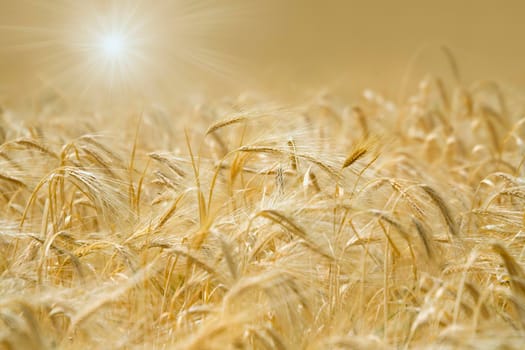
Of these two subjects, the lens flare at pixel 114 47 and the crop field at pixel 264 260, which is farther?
the lens flare at pixel 114 47

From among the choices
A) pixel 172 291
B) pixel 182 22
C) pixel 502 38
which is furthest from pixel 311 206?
pixel 502 38

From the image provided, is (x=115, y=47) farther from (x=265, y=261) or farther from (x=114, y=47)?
(x=265, y=261)

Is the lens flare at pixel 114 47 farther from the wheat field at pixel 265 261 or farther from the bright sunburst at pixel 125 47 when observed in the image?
the wheat field at pixel 265 261

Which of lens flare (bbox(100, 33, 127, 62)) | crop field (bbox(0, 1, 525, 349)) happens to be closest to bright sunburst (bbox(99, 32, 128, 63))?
lens flare (bbox(100, 33, 127, 62))

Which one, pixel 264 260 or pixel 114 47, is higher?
pixel 114 47

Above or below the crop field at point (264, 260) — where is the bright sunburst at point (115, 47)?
above

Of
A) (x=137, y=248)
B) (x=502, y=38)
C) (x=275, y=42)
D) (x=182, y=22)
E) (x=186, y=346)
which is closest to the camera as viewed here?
(x=186, y=346)

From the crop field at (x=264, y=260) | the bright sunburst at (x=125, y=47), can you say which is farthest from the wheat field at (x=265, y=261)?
the bright sunburst at (x=125, y=47)

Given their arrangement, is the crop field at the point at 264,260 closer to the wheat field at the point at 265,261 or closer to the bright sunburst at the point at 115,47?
the wheat field at the point at 265,261

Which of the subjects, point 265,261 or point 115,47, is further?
point 115,47

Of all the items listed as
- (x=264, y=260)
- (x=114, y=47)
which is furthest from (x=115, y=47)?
(x=264, y=260)

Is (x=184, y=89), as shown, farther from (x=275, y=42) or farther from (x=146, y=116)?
(x=275, y=42)

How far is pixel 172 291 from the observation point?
215 centimetres

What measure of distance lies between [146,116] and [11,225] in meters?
2.63
